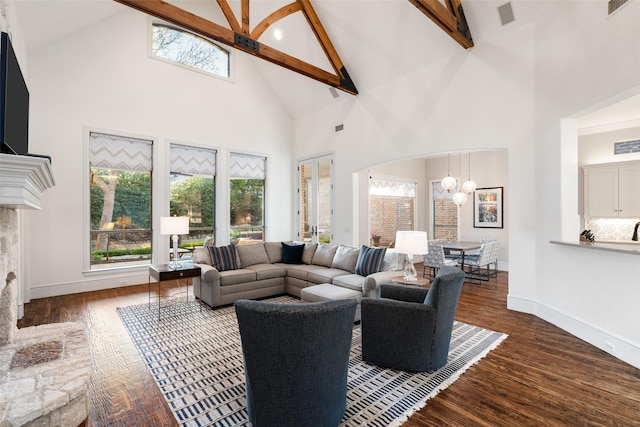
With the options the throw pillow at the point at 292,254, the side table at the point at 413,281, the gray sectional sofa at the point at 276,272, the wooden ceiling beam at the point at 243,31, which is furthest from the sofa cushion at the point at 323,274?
the wooden ceiling beam at the point at 243,31

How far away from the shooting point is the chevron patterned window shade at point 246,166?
7281 mm

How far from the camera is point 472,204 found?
8.12 m

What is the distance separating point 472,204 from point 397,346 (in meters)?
6.49

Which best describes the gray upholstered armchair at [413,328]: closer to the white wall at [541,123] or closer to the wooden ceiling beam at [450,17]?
the white wall at [541,123]

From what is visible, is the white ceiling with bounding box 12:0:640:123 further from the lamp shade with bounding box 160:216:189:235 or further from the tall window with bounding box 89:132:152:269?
the lamp shade with bounding box 160:216:189:235

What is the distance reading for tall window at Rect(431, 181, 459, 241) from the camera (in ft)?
28.2

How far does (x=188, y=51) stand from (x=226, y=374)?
6.60 meters

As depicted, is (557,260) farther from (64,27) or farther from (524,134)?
(64,27)

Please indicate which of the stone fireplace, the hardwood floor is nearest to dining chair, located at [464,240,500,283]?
the hardwood floor

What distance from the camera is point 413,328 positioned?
2.63 m

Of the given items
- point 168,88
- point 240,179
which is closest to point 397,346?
point 240,179

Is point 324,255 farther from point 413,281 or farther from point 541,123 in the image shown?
point 541,123

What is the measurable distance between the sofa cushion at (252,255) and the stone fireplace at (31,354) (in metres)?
2.54

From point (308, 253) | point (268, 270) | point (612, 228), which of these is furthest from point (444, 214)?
point (268, 270)
